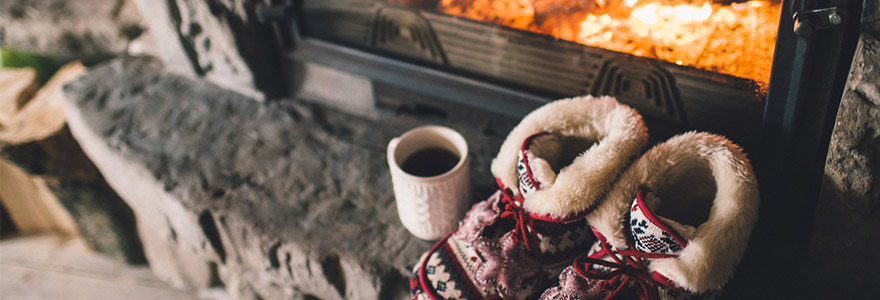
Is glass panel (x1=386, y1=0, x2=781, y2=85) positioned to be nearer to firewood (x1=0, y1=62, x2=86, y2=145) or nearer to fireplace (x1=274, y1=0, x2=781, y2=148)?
→ fireplace (x1=274, y1=0, x2=781, y2=148)

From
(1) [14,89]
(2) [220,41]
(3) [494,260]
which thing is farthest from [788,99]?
(1) [14,89]

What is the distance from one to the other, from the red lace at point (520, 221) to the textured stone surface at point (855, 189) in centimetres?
33

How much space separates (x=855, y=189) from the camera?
65 cm

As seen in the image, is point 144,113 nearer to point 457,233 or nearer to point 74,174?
point 74,174

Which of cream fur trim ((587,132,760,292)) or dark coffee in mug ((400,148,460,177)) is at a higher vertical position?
cream fur trim ((587,132,760,292))

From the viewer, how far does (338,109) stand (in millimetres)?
1116

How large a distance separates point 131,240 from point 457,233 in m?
0.87

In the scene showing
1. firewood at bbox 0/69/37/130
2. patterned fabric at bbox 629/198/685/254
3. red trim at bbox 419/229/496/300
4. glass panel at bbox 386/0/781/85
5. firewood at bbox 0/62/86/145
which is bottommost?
red trim at bbox 419/229/496/300

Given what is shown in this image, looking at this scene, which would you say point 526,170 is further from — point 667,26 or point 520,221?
point 667,26

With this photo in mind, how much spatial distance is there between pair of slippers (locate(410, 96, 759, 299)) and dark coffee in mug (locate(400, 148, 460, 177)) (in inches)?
3.8

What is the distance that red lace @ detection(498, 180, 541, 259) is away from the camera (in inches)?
26.6

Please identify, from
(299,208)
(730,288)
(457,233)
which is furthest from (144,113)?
(730,288)

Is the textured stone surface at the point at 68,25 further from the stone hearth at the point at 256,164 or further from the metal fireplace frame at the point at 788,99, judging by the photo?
the metal fireplace frame at the point at 788,99

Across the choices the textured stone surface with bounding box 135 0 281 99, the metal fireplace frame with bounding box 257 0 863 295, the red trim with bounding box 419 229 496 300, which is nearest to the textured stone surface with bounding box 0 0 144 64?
the textured stone surface with bounding box 135 0 281 99
